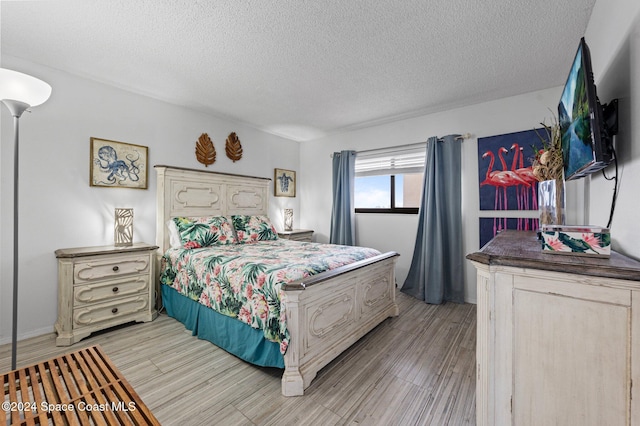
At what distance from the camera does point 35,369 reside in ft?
3.92

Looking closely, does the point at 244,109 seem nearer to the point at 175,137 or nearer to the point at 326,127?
the point at 175,137

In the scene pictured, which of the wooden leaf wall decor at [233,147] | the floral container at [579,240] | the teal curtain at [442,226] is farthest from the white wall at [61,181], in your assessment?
the floral container at [579,240]

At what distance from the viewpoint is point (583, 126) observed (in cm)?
120

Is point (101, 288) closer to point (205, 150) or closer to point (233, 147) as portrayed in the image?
point (205, 150)

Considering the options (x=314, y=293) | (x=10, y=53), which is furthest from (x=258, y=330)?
(x=10, y=53)

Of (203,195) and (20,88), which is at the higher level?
(20,88)

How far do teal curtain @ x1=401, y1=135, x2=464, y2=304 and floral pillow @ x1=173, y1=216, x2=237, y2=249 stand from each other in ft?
8.13

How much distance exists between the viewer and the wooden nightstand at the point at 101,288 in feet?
7.37

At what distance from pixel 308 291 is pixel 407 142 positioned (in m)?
2.82

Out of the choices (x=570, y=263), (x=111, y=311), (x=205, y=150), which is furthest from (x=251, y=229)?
(x=570, y=263)

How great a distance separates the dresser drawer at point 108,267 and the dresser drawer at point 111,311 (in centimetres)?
25

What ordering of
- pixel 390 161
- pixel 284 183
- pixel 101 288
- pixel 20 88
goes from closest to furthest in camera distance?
pixel 20 88 → pixel 101 288 → pixel 390 161 → pixel 284 183

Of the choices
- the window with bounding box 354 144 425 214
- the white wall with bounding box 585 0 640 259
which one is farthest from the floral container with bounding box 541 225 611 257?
the window with bounding box 354 144 425 214

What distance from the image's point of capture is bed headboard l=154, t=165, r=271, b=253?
10.1 feet
